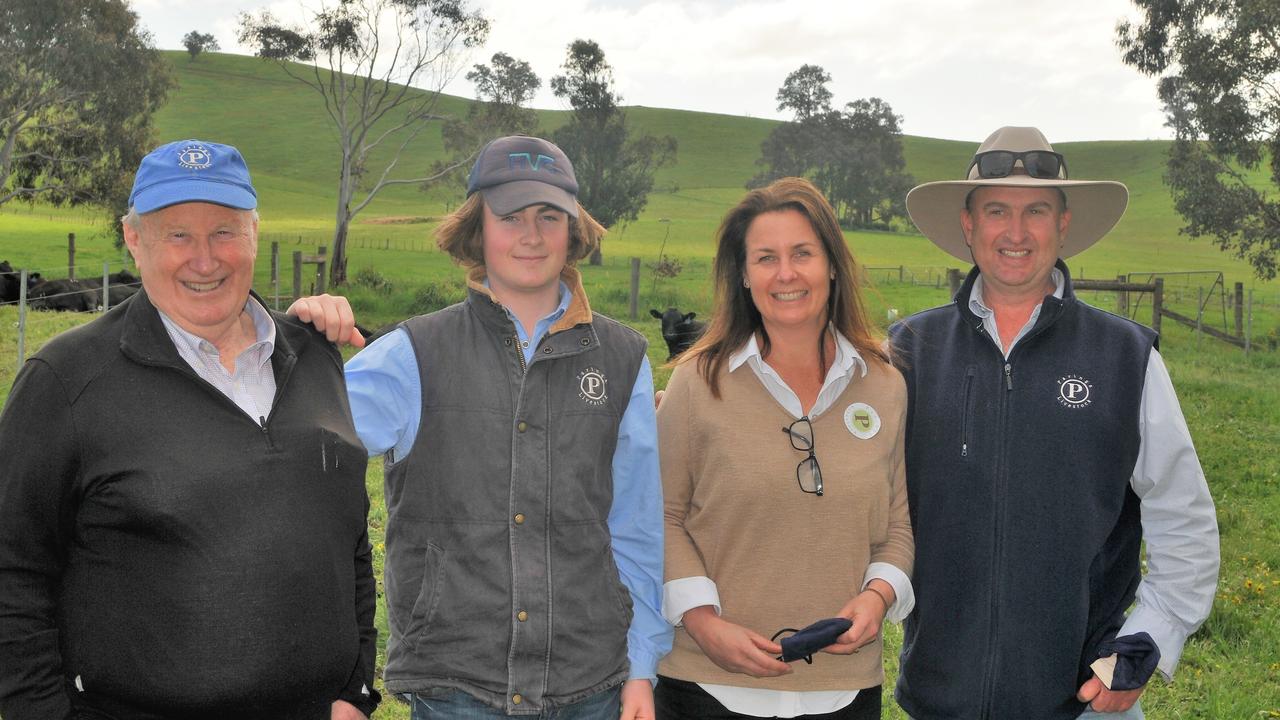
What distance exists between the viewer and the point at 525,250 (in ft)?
9.98

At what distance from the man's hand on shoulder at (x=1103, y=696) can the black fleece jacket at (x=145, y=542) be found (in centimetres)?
220

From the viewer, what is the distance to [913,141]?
102 m

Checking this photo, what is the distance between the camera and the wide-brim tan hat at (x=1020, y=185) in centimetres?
362

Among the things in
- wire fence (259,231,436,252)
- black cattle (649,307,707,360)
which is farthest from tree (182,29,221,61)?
black cattle (649,307,707,360)

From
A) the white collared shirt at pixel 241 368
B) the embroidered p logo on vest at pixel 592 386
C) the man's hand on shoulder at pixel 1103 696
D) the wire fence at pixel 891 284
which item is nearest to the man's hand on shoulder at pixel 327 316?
the white collared shirt at pixel 241 368

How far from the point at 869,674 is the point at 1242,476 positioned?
9.28 meters

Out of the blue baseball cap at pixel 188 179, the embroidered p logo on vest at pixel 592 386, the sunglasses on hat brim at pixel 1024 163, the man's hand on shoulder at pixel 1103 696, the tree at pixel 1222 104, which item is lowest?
the man's hand on shoulder at pixel 1103 696

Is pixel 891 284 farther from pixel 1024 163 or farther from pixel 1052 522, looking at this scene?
pixel 1052 522

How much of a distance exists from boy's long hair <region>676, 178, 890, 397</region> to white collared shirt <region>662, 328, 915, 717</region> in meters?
0.15

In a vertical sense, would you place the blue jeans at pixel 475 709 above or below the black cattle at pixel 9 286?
above

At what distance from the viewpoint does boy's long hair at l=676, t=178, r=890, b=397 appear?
11.1 ft

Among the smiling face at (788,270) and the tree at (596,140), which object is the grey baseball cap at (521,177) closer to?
the smiling face at (788,270)

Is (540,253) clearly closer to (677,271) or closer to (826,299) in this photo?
(826,299)

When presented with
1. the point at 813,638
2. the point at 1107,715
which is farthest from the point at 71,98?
the point at 1107,715
